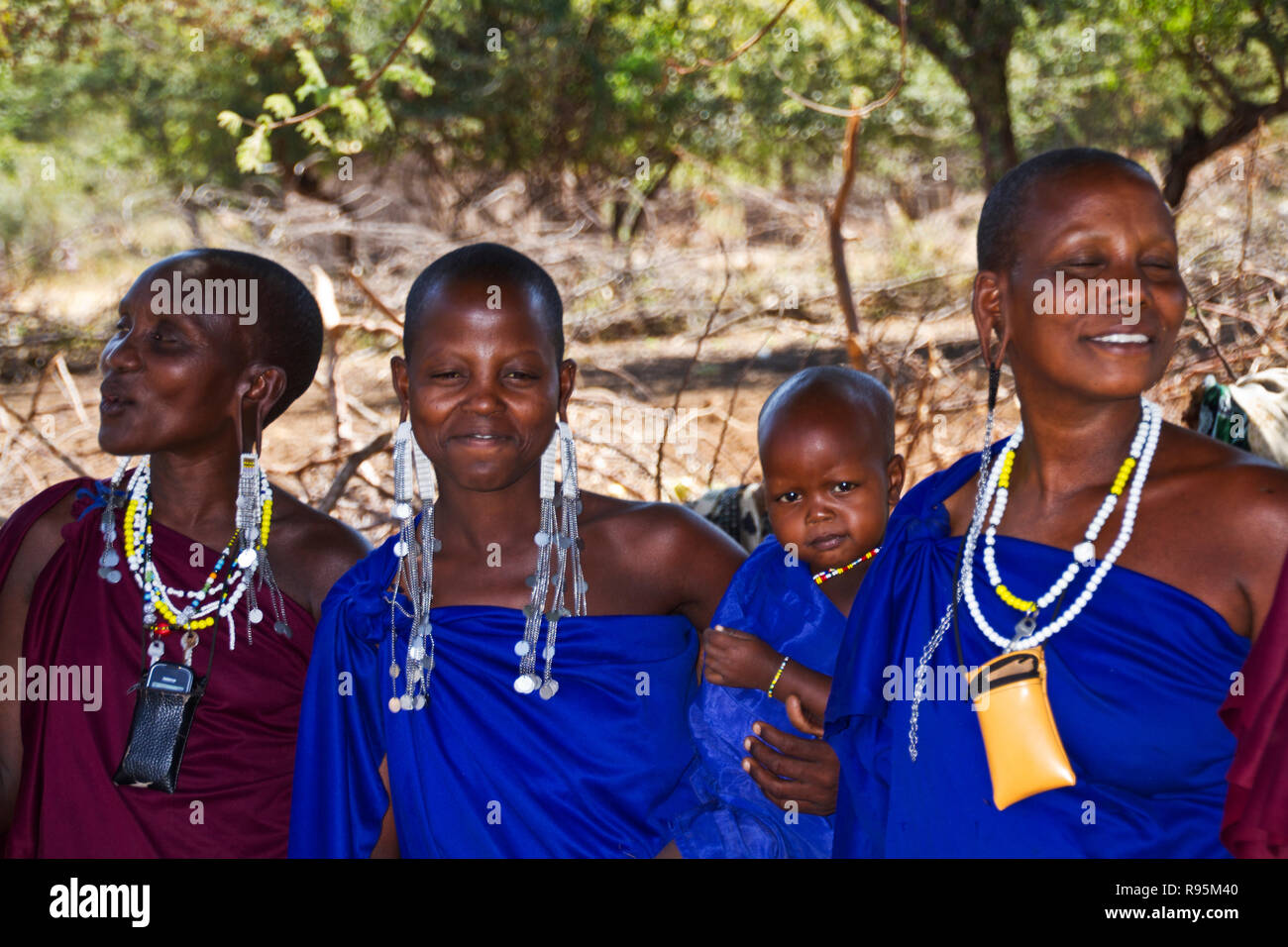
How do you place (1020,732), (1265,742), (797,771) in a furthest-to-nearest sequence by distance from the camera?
(797,771) → (1020,732) → (1265,742)

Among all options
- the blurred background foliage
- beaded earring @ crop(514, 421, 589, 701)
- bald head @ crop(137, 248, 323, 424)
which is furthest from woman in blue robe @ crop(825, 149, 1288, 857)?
the blurred background foliage

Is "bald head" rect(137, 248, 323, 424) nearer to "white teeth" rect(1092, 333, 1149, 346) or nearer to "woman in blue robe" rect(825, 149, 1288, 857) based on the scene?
"woman in blue robe" rect(825, 149, 1288, 857)

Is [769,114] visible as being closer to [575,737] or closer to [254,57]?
[254,57]

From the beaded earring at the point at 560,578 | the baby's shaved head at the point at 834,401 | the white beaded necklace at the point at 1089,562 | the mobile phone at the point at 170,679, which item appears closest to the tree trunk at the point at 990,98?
the baby's shaved head at the point at 834,401

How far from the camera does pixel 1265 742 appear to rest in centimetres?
157

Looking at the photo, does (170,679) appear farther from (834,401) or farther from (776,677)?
(834,401)

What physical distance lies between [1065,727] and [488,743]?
976 mm

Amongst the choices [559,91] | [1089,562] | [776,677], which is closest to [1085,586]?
[1089,562]

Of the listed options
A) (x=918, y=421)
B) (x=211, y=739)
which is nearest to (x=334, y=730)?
(x=211, y=739)

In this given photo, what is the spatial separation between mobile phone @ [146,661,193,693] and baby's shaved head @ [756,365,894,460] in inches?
46.1

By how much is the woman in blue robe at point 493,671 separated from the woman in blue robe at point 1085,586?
0.40m

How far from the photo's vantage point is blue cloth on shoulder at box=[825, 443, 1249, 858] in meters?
1.66

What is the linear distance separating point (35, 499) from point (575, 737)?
129 centimetres

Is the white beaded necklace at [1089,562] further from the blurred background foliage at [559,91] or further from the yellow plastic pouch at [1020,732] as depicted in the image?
the blurred background foliage at [559,91]
